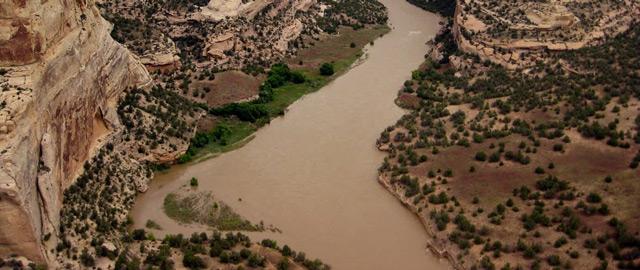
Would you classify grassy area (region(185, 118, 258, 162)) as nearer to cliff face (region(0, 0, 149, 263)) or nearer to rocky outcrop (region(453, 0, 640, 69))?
cliff face (region(0, 0, 149, 263))

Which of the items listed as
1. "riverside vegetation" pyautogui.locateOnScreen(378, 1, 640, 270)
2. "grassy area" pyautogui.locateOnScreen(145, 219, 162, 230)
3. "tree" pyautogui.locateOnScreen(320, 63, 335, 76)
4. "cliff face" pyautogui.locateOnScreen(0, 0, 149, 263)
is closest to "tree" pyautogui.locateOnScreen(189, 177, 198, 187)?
"grassy area" pyautogui.locateOnScreen(145, 219, 162, 230)

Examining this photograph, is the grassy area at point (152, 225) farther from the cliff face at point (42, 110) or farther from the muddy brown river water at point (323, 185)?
the cliff face at point (42, 110)

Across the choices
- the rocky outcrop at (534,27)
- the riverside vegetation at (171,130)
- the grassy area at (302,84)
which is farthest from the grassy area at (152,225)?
the rocky outcrop at (534,27)

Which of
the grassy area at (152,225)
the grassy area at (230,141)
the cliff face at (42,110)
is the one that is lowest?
the grassy area at (230,141)

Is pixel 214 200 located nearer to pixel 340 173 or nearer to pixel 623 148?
pixel 340 173

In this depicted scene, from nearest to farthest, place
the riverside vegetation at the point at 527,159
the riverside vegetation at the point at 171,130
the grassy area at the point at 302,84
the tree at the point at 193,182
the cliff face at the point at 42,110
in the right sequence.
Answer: the cliff face at the point at 42,110 → the riverside vegetation at the point at 171,130 → the riverside vegetation at the point at 527,159 → the tree at the point at 193,182 → the grassy area at the point at 302,84

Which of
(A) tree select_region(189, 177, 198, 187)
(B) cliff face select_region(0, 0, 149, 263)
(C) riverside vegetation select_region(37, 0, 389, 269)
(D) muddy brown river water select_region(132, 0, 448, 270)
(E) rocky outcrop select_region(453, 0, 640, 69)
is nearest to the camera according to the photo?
(B) cliff face select_region(0, 0, 149, 263)
